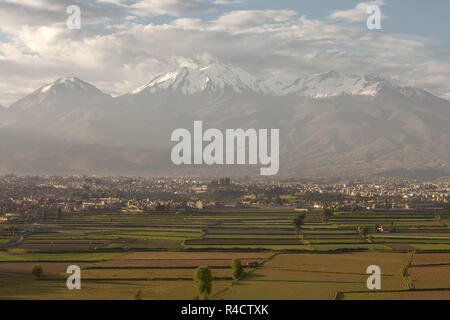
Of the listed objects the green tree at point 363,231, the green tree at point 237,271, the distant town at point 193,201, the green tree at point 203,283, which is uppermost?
the distant town at point 193,201

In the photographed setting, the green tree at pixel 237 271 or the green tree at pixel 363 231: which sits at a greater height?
the green tree at pixel 363 231

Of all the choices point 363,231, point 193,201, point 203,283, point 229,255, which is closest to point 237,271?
point 203,283

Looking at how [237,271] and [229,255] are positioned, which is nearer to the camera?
[237,271]

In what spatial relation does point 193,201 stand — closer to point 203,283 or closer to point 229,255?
point 229,255

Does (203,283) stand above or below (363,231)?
below

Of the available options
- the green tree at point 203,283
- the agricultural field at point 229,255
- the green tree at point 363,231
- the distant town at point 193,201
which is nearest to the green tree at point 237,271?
the agricultural field at point 229,255

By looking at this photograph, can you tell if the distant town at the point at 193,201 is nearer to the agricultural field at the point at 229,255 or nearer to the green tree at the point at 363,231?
the agricultural field at the point at 229,255

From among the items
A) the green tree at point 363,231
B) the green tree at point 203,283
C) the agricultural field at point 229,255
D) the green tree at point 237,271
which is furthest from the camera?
the green tree at point 363,231
